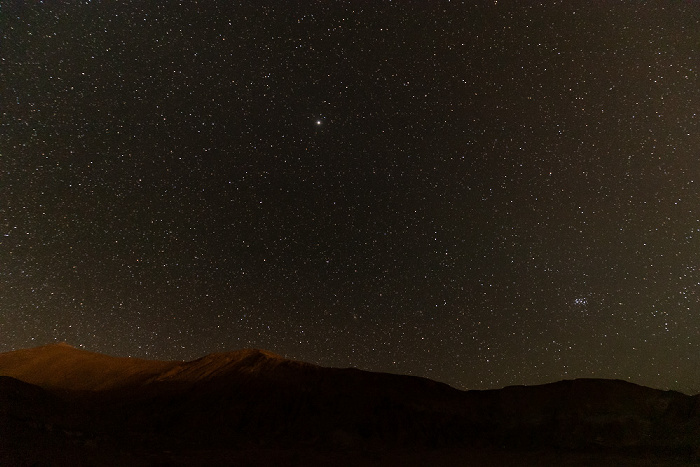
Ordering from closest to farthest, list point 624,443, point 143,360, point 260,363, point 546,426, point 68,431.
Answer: point 68,431
point 624,443
point 546,426
point 260,363
point 143,360

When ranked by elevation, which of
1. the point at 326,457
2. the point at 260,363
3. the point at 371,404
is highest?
the point at 260,363

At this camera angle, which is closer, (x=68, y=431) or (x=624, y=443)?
(x=68, y=431)

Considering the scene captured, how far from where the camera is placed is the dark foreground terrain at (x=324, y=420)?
23.1 meters

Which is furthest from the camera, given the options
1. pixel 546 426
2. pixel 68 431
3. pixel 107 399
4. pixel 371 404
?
pixel 107 399

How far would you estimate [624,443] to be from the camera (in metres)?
29.4

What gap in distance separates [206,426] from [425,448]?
48.5 feet

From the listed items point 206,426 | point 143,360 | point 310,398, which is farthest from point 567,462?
point 143,360

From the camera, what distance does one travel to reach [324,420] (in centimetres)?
3394

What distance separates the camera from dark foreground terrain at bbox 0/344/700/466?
23.1m

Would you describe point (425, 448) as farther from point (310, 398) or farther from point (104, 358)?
point (104, 358)

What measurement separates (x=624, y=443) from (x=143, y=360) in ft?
145

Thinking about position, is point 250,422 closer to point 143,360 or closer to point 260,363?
point 260,363

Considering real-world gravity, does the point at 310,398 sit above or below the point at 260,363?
below

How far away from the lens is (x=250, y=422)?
111 feet
